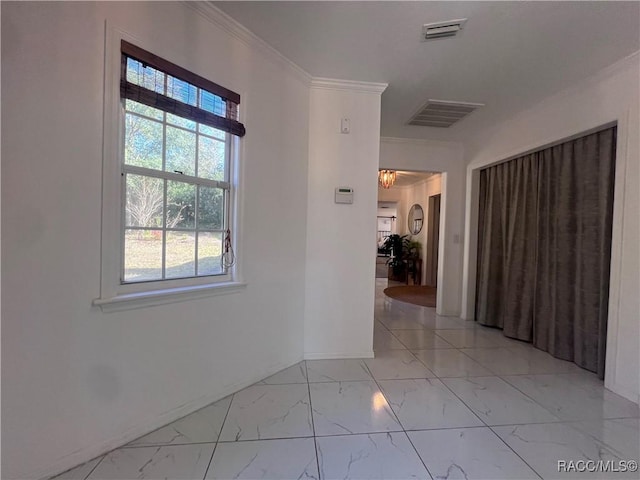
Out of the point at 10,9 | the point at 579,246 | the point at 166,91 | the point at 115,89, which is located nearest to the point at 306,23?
the point at 166,91

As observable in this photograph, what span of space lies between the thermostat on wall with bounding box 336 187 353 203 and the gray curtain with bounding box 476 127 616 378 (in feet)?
6.82

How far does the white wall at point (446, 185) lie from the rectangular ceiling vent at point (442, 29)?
7.08 feet

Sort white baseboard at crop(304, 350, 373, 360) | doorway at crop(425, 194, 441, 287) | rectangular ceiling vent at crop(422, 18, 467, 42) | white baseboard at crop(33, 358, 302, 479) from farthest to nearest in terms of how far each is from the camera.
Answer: doorway at crop(425, 194, 441, 287)
white baseboard at crop(304, 350, 373, 360)
rectangular ceiling vent at crop(422, 18, 467, 42)
white baseboard at crop(33, 358, 302, 479)

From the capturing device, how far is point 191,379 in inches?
75.7

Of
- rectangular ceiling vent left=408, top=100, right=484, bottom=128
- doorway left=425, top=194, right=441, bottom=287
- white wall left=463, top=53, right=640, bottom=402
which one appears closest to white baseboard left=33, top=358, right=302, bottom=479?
white wall left=463, top=53, right=640, bottom=402

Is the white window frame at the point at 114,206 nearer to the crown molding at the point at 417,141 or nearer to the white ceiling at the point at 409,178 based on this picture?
the crown molding at the point at 417,141

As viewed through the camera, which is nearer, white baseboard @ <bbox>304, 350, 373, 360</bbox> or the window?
the window

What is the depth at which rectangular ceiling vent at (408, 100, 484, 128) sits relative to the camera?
10.2ft

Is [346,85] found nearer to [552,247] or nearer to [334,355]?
Answer: [334,355]

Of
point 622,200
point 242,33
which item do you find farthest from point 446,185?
point 242,33

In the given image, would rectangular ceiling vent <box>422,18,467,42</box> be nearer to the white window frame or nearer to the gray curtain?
the gray curtain

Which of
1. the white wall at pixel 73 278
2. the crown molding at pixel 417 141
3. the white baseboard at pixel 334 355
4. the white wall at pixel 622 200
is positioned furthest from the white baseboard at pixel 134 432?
the crown molding at pixel 417 141

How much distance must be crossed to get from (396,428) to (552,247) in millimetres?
2474

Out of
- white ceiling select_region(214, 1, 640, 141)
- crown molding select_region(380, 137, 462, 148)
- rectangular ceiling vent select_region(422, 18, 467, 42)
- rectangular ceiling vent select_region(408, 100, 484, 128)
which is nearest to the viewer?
white ceiling select_region(214, 1, 640, 141)
